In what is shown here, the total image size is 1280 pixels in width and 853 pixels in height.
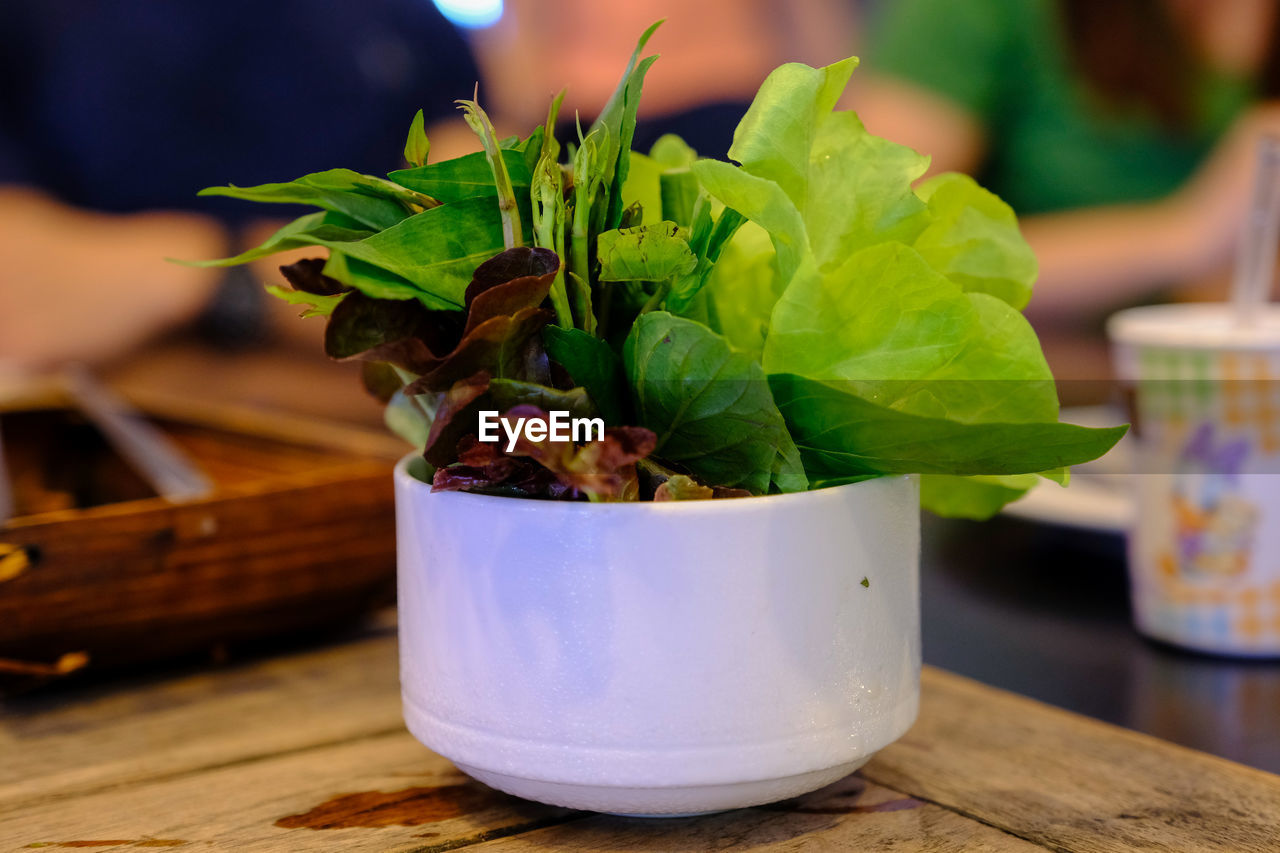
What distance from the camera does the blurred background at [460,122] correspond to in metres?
1.66

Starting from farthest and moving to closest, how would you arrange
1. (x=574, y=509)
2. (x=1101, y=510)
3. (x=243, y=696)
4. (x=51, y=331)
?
(x=51, y=331) < (x=1101, y=510) < (x=243, y=696) < (x=574, y=509)

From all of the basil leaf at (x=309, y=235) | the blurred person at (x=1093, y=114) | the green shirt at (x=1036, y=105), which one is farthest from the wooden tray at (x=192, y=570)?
the green shirt at (x=1036, y=105)

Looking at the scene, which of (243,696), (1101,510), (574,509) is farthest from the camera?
(1101,510)

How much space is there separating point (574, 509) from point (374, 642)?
27 cm

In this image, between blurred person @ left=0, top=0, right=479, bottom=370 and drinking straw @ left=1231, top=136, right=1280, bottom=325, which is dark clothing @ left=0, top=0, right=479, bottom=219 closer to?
blurred person @ left=0, top=0, right=479, bottom=370

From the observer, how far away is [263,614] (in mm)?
459

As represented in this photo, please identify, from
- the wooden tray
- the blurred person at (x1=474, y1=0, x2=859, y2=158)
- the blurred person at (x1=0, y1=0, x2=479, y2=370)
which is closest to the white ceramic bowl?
the wooden tray

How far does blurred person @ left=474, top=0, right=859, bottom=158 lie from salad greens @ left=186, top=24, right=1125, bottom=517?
1.61 m

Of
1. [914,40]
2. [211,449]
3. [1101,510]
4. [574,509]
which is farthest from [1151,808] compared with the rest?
[914,40]

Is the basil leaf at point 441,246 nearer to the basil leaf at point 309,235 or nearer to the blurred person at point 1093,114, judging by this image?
the basil leaf at point 309,235

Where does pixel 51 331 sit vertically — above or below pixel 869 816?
above

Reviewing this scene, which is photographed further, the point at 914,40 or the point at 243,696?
the point at 914,40

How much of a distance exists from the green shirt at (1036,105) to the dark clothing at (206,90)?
36.0 inches

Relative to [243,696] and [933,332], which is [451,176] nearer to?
[933,332]
